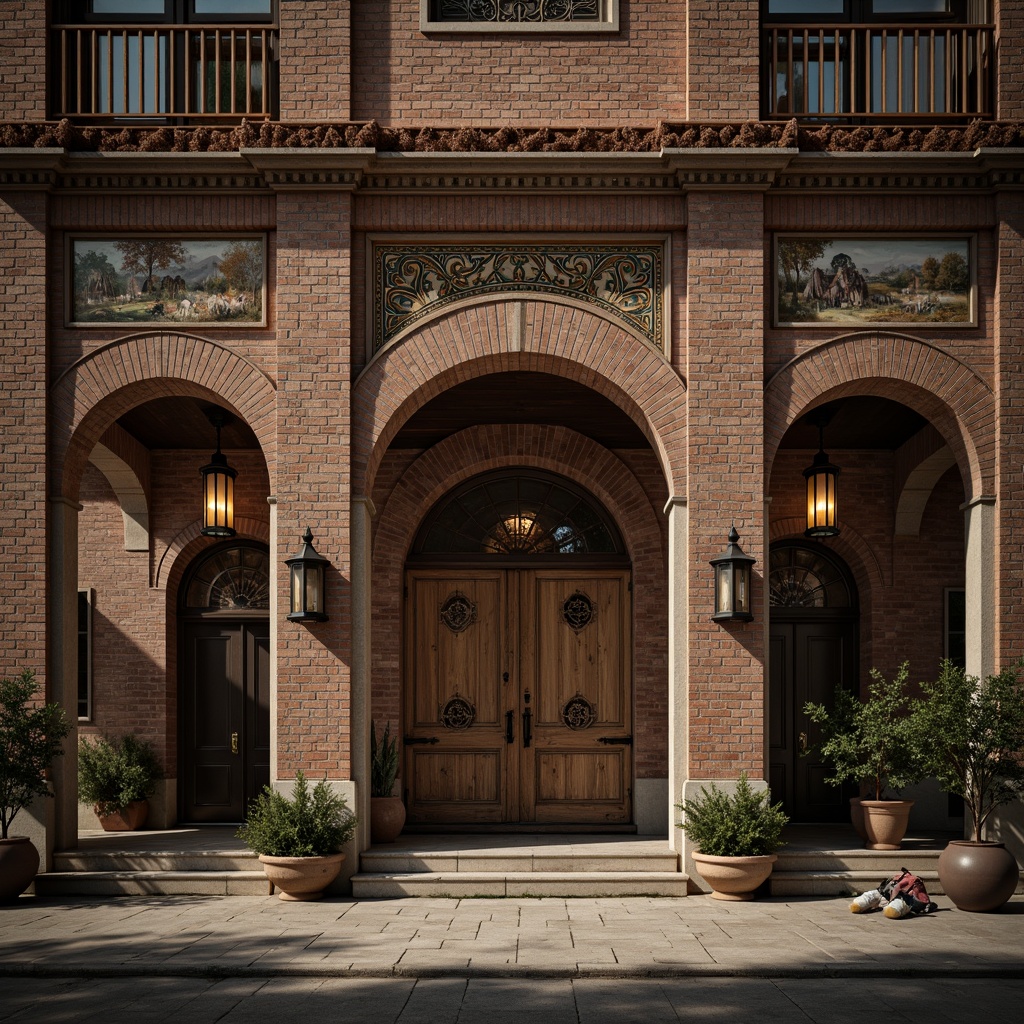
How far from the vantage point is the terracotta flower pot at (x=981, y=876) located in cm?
961

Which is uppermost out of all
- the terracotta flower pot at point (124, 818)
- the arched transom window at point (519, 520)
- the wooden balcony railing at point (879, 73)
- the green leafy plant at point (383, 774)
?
the wooden balcony railing at point (879, 73)

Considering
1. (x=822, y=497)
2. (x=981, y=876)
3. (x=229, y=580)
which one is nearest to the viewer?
(x=981, y=876)

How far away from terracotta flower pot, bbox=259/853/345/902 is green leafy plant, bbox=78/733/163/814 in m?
3.77

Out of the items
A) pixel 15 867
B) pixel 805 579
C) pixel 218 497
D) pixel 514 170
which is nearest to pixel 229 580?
pixel 218 497

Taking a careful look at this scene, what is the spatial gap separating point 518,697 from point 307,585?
150 inches

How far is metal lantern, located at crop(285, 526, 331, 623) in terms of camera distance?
410 inches

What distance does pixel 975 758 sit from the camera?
10078 mm

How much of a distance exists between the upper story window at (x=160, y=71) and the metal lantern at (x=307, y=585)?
417cm

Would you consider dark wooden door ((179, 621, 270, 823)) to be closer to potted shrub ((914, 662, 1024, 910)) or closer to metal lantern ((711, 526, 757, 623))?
metal lantern ((711, 526, 757, 623))

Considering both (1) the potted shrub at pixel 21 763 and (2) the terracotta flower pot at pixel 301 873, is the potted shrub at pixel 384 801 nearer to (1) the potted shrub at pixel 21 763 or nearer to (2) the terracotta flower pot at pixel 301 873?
(2) the terracotta flower pot at pixel 301 873

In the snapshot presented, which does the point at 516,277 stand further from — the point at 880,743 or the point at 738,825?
the point at 880,743

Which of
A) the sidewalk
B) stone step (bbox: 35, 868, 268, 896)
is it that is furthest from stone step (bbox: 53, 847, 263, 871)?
the sidewalk

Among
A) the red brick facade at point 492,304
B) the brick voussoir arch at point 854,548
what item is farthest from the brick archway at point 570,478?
the red brick facade at point 492,304

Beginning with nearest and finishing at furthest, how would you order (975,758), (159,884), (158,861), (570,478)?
(975,758) → (159,884) → (158,861) → (570,478)
